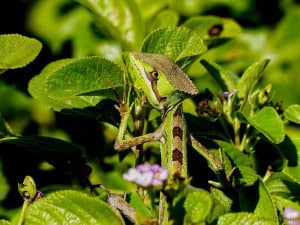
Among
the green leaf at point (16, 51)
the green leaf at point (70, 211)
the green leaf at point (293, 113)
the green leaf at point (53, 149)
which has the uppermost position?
the green leaf at point (16, 51)

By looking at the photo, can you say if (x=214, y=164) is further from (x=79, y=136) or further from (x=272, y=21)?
(x=272, y=21)

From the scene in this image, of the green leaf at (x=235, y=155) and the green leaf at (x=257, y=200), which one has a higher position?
the green leaf at (x=235, y=155)

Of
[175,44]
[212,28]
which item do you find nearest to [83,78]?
[175,44]

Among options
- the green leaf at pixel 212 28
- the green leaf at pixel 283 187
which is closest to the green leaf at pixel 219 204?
the green leaf at pixel 283 187

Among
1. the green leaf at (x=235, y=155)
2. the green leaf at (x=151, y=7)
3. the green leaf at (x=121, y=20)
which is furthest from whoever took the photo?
the green leaf at (x=151, y=7)

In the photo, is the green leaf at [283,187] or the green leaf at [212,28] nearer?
the green leaf at [283,187]

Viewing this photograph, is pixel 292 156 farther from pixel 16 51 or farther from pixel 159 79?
pixel 16 51

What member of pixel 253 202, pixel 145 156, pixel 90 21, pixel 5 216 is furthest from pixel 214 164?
pixel 90 21

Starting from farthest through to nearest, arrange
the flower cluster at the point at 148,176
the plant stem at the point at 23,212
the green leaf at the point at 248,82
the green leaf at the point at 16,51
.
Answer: the green leaf at the point at 248,82 → the green leaf at the point at 16,51 → the plant stem at the point at 23,212 → the flower cluster at the point at 148,176

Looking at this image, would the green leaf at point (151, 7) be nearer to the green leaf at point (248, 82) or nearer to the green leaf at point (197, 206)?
the green leaf at point (248, 82)
